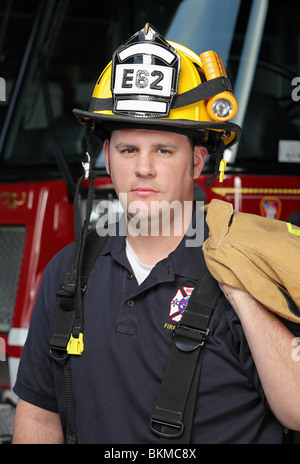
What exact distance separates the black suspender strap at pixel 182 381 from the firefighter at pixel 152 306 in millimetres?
35

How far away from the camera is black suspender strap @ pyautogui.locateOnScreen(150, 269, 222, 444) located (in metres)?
1.95

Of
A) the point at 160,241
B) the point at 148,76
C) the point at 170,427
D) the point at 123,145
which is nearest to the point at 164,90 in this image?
the point at 148,76

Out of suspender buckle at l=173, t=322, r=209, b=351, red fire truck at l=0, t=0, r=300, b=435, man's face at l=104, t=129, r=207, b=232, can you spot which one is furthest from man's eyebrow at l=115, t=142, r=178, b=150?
red fire truck at l=0, t=0, r=300, b=435

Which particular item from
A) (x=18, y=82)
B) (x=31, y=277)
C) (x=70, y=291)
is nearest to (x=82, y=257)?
(x=70, y=291)

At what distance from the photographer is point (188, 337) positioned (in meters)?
1.98

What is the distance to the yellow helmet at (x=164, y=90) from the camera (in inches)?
84.2

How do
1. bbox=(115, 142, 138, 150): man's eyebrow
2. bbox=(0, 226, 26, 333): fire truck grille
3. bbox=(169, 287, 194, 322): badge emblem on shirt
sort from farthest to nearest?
bbox=(0, 226, 26, 333): fire truck grille < bbox=(115, 142, 138, 150): man's eyebrow < bbox=(169, 287, 194, 322): badge emblem on shirt

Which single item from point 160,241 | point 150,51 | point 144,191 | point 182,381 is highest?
point 150,51

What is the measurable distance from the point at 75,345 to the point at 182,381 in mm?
363

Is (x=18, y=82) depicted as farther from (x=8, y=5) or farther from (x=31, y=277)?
(x=31, y=277)

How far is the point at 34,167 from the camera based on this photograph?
4.46m

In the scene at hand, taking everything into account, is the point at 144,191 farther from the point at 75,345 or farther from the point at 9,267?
the point at 9,267

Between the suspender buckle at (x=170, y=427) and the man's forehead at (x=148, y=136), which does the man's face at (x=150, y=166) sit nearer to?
the man's forehead at (x=148, y=136)

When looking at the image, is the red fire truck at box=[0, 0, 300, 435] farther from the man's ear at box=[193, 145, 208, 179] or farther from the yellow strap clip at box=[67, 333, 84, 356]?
the yellow strap clip at box=[67, 333, 84, 356]
